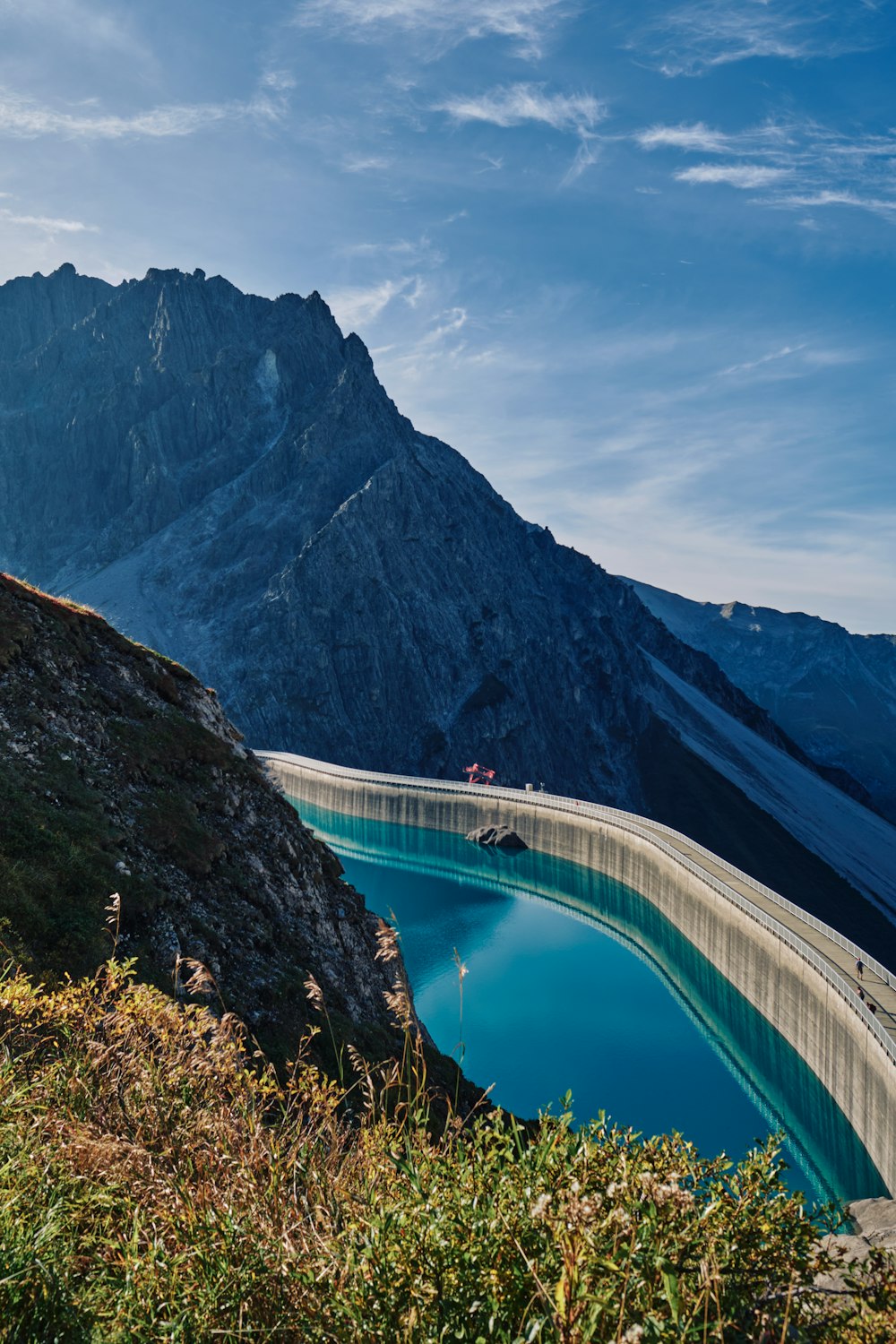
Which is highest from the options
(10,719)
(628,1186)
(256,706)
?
(256,706)

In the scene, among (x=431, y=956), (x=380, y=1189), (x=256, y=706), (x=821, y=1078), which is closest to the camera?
(x=380, y=1189)

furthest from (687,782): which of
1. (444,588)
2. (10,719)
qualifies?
(10,719)

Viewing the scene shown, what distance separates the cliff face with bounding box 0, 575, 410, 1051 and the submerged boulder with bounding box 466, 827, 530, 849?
226 feet

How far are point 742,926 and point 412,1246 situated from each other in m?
53.3

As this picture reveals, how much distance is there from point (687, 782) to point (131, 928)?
493ft

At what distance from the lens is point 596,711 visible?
176500 millimetres

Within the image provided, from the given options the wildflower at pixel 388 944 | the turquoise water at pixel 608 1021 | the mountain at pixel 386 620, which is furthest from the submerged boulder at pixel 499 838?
the wildflower at pixel 388 944

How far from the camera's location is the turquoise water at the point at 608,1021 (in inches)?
1538

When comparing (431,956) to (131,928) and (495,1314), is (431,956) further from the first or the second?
(495,1314)

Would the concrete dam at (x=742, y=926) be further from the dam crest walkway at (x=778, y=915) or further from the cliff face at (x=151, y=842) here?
the cliff face at (x=151, y=842)

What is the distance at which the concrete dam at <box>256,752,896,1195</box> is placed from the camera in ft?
118

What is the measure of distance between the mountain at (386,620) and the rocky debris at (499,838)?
164 feet

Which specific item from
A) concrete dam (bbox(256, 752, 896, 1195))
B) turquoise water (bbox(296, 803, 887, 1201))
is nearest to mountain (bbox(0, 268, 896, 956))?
concrete dam (bbox(256, 752, 896, 1195))

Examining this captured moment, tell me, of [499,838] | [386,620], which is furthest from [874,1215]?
[386,620]
